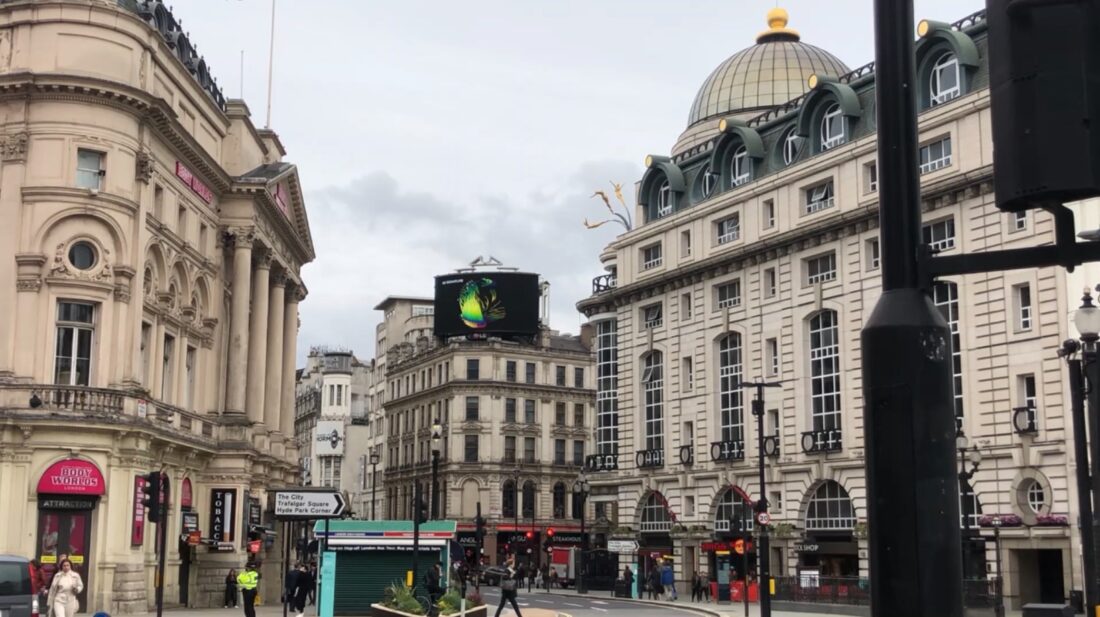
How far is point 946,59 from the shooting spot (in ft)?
196

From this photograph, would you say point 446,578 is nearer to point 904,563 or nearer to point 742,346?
point 742,346

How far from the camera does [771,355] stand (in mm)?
69125

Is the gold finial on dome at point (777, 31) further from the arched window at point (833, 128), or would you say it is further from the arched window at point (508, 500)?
the arched window at point (508, 500)

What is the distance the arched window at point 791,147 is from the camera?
70.3 m

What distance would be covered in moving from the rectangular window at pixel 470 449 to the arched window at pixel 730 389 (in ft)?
143

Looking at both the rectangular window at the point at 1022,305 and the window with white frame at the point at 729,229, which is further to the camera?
the window with white frame at the point at 729,229

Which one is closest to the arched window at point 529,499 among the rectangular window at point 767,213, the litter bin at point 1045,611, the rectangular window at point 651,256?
the rectangular window at point 651,256

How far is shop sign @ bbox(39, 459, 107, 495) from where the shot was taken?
40781 millimetres

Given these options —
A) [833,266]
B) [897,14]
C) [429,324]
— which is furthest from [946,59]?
[429,324]

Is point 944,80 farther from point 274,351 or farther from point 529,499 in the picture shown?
point 529,499

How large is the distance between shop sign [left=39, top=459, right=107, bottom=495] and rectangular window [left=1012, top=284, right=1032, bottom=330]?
3639 centimetres

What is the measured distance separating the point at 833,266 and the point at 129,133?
35.6m

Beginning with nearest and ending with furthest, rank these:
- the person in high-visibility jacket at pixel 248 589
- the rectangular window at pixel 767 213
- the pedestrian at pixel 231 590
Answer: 1. the person in high-visibility jacket at pixel 248 589
2. the pedestrian at pixel 231 590
3. the rectangular window at pixel 767 213

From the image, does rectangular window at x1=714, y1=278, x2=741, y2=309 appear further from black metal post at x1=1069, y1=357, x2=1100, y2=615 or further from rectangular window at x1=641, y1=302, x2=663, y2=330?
black metal post at x1=1069, y1=357, x2=1100, y2=615
